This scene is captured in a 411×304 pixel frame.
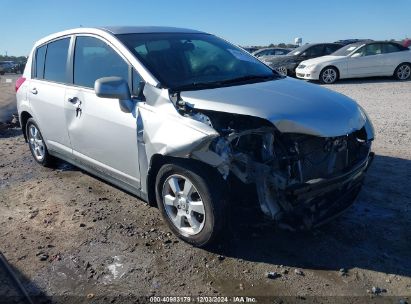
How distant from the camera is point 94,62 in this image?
4.34 metres

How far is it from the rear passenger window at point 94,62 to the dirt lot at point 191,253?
1385 mm

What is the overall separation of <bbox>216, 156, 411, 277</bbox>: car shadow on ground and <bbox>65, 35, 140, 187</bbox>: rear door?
1181 mm

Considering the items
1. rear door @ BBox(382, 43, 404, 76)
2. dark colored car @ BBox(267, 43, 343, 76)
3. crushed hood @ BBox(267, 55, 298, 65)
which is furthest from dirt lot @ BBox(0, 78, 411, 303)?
crushed hood @ BBox(267, 55, 298, 65)

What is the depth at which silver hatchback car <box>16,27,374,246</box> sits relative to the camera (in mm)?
3160

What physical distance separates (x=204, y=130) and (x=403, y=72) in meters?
14.1

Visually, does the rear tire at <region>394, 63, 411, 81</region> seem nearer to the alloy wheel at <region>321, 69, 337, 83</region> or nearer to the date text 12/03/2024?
the alloy wheel at <region>321, 69, 337, 83</region>

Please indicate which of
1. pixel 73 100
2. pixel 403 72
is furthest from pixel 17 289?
pixel 403 72

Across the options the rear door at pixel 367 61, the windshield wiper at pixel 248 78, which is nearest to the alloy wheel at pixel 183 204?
the windshield wiper at pixel 248 78

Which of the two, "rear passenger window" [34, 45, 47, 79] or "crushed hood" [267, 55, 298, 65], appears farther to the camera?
"crushed hood" [267, 55, 298, 65]

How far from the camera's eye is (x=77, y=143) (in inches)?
183

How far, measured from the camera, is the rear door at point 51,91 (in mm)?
4820

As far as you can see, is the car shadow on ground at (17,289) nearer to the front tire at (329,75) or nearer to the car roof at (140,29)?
the car roof at (140,29)

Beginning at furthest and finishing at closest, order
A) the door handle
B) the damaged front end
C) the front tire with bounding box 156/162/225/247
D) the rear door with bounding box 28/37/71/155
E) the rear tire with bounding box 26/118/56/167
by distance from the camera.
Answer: the rear tire with bounding box 26/118/56/167 → the rear door with bounding box 28/37/71/155 → the door handle → the front tire with bounding box 156/162/225/247 → the damaged front end

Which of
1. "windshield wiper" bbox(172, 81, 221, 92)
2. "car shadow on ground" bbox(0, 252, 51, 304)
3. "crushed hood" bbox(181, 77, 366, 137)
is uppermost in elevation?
"windshield wiper" bbox(172, 81, 221, 92)
